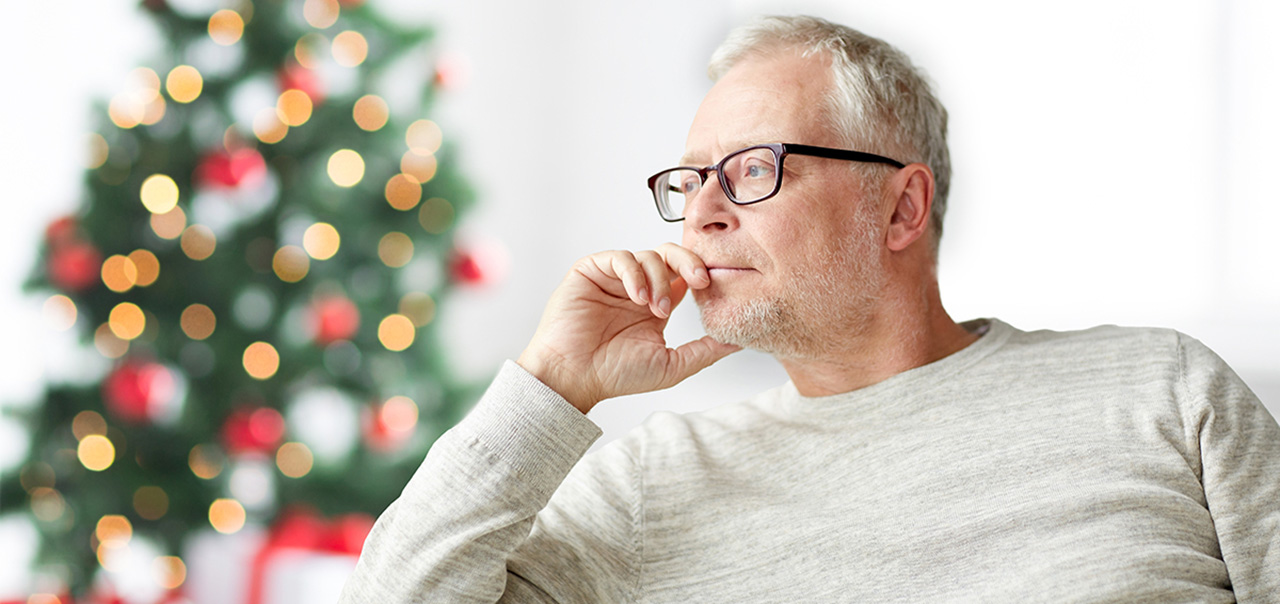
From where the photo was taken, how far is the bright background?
6.76 ft

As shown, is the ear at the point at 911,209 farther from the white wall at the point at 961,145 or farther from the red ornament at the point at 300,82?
the red ornament at the point at 300,82

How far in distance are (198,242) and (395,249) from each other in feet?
1.86

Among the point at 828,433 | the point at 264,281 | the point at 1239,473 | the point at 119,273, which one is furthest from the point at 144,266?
the point at 1239,473

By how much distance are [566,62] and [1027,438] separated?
97.6 inches

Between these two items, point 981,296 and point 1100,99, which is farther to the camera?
point 981,296

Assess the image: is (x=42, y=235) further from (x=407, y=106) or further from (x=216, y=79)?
(x=407, y=106)

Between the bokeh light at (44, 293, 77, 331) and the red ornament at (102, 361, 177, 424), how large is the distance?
18 cm

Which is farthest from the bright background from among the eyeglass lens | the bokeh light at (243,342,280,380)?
the eyeglass lens

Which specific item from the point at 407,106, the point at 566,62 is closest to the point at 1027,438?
the point at 407,106

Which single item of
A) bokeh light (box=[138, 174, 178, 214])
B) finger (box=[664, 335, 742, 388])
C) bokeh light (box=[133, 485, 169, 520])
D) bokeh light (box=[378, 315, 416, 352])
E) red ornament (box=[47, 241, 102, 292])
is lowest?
bokeh light (box=[133, 485, 169, 520])

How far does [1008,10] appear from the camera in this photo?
2.35m

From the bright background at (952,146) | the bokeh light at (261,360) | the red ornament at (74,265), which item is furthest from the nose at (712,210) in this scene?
the red ornament at (74,265)

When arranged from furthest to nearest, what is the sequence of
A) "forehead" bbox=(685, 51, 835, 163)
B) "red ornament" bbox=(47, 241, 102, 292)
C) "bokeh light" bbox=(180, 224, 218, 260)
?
"bokeh light" bbox=(180, 224, 218, 260), "red ornament" bbox=(47, 241, 102, 292), "forehead" bbox=(685, 51, 835, 163)

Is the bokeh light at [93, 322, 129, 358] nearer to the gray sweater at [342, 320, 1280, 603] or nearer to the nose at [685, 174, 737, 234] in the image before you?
the gray sweater at [342, 320, 1280, 603]
